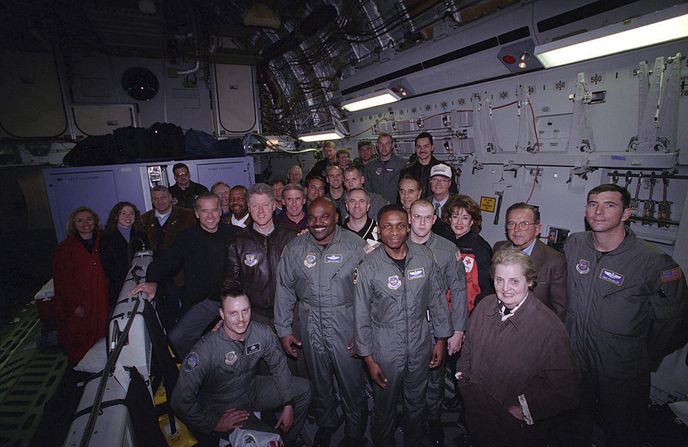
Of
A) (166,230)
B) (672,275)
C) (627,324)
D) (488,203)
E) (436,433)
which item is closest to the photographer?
(672,275)

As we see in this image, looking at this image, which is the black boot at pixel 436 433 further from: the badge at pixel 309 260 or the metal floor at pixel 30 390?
the badge at pixel 309 260

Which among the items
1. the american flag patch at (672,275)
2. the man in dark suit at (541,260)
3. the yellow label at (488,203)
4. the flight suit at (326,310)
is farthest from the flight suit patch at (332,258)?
the yellow label at (488,203)

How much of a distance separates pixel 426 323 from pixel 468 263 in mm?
884

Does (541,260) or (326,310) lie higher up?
(541,260)

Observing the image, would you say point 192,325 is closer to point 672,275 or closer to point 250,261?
point 250,261

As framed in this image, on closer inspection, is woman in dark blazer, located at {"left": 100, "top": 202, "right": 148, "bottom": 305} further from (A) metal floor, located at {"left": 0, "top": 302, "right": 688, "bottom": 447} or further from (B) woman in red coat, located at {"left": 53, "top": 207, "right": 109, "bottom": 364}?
(A) metal floor, located at {"left": 0, "top": 302, "right": 688, "bottom": 447}

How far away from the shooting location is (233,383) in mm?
2799

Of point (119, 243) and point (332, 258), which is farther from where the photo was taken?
point (119, 243)

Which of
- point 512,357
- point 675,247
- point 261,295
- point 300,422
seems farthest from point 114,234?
point 675,247

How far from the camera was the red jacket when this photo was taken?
3.69 m

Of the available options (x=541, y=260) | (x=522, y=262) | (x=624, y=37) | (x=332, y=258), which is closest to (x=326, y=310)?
(x=332, y=258)

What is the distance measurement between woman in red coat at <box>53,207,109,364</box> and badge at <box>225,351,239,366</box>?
87.3 inches

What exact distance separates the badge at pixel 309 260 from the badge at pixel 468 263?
1581 millimetres

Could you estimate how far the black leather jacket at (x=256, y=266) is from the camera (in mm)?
3303
